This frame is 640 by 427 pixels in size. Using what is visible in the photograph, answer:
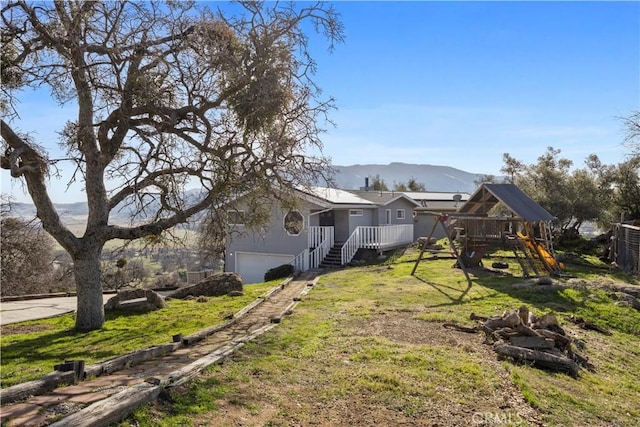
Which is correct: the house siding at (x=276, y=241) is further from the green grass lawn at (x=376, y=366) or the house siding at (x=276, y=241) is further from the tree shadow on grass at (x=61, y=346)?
the tree shadow on grass at (x=61, y=346)

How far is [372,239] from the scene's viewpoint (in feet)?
83.0

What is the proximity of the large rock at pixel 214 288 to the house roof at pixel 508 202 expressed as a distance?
36.8 feet

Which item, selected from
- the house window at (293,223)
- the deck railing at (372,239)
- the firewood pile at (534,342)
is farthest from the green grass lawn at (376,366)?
the house window at (293,223)

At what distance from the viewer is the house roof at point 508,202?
1672 cm

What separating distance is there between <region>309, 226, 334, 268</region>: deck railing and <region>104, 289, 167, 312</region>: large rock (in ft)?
34.7

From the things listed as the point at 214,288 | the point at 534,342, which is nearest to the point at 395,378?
the point at 534,342

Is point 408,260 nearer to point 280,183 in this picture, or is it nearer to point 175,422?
point 280,183

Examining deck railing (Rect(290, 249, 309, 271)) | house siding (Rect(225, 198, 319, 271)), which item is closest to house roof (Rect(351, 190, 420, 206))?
house siding (Rect(225, 198, 319, 271))

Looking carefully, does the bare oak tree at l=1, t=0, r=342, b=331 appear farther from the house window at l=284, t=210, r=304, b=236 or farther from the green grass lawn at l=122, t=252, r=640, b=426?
the house window at l=284, t=210, r=304, b=236

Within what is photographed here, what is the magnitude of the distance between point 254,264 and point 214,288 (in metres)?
10.2

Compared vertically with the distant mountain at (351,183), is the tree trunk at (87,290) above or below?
below

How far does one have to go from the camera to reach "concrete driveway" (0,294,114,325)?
1173 centimetres

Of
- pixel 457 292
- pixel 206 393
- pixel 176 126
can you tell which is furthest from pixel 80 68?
pixel 457 292

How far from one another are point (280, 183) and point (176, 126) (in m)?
3.12
